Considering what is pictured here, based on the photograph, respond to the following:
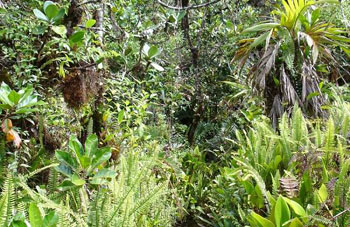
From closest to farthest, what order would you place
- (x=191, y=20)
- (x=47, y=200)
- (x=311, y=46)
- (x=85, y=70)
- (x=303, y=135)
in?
(x=47, y=200), (x=85, y=70), (x=303, y=135), (x=311, y=46), (x=191, y=20)

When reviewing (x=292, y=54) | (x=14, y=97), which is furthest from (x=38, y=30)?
(x=292, y=54)

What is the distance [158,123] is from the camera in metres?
3.92

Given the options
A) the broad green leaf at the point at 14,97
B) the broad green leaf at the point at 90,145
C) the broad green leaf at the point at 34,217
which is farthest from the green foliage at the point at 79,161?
the broad green leaf at the point at 34,217

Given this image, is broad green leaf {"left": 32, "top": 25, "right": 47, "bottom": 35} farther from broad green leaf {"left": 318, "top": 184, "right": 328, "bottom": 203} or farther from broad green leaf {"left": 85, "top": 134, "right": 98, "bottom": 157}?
broad green leaf {"left": 318, "top": 184, "right": 328, "bottom": 203}

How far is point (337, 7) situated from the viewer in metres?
4.05

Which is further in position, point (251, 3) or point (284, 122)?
point (251, 3)

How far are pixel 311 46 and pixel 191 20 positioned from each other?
1.86 metres

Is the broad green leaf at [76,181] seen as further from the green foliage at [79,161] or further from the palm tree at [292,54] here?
the palm tree at [292,54]

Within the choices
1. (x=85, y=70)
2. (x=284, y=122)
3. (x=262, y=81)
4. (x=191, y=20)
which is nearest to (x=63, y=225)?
(x=85, y=70)

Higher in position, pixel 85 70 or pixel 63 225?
pixel 85 70

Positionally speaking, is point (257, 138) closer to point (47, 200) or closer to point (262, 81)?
point (262, 81)

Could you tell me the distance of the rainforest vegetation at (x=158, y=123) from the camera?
1.66m

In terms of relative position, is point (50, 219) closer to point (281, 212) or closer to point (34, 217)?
point (34, 217)

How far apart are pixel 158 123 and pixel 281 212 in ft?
7.75
